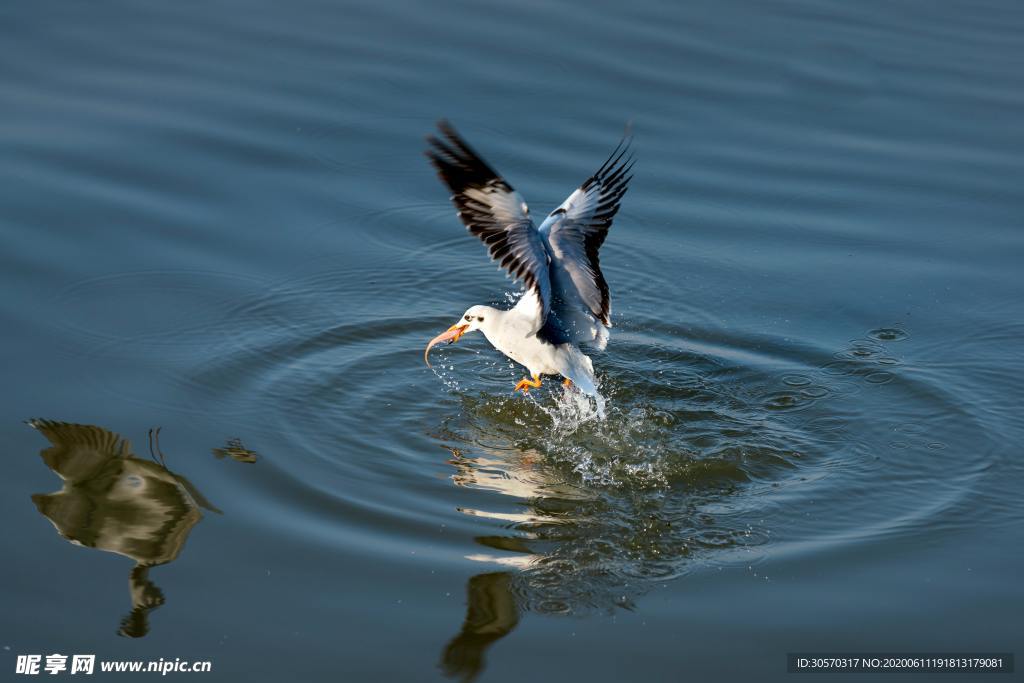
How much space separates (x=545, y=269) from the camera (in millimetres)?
7426

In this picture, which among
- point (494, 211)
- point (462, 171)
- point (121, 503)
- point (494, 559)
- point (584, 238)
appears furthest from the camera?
point (584, 238)

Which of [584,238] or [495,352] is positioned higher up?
[584,238]

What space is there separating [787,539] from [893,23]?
802cm

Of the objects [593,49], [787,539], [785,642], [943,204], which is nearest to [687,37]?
[593,49]

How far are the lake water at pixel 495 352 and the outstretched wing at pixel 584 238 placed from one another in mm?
616

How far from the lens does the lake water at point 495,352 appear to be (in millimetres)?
5688

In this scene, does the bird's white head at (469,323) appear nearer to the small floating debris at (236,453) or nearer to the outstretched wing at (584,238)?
the outstretched wing at (584,238)

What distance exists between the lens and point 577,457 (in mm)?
7254

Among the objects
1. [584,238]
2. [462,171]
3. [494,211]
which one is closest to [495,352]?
[584,238]

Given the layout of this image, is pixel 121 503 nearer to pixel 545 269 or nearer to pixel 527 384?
pixel 545 269

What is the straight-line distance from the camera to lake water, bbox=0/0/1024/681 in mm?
5688

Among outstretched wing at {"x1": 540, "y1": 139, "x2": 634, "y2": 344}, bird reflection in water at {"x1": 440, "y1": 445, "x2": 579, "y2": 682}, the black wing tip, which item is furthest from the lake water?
the black wing tip

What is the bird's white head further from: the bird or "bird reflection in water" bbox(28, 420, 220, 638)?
"bird reflection in water" bbox(28, 420, 220, 638)

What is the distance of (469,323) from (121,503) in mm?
2610
